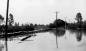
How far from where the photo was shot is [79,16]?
402 feet

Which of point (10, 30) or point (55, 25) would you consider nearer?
point (10, 30)

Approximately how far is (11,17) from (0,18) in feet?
21.9

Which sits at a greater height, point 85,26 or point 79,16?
point 79,16

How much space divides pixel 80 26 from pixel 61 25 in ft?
40.1

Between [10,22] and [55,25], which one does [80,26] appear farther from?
[10,22]

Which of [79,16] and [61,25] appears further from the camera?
[79,16]

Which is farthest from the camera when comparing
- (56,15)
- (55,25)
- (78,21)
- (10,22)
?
(78,21)

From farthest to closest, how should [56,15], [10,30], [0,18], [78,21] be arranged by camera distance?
[78,21]
[56,15]
[0,18]
[10,30]

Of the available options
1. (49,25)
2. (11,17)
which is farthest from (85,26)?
(11,17)

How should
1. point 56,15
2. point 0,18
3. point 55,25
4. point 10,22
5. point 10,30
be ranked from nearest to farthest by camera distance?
1. point 10,30
2. point 0,18
3. point 10,22
4. point 56,15
5. point 55,25

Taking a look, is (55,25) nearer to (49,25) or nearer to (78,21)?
(49,25)

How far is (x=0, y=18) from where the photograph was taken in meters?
62.2

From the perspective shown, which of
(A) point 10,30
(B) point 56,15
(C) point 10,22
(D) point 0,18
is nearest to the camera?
(A) point 10,30

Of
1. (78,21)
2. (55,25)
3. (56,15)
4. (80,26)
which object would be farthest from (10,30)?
(78,21)
